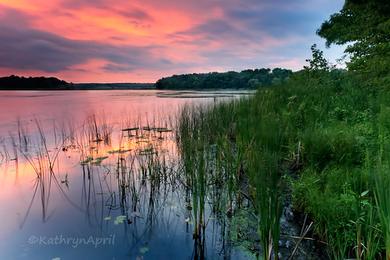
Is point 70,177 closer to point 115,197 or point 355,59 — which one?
point 115,197

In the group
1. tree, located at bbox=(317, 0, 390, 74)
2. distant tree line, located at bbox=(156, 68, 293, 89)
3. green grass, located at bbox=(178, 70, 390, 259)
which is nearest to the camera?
green grass, located at bbox=(178, 70, 390, 259)

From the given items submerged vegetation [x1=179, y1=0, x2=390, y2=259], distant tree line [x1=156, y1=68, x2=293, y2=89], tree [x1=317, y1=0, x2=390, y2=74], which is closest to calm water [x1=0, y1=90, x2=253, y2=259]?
submerged vegetation [x1=179, y1=0, x2=390, y2=259]

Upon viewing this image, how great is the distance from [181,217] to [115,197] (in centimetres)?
130

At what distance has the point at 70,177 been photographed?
5.57 meters

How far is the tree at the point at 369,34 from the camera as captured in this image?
7902mm

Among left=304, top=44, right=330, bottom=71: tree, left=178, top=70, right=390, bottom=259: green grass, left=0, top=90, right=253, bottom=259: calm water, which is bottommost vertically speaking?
left=0, top=90, right=253, bottom=259: calm water

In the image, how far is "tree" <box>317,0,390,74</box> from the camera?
790 centimetres

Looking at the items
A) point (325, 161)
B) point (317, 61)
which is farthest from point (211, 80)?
point (325, 161)

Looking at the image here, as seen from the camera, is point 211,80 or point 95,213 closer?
point 95,213

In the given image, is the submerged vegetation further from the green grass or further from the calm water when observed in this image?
the calm water

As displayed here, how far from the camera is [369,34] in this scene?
920 cm

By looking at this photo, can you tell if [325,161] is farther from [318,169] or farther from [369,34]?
[369,34]

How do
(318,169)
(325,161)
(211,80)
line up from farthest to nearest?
(211,80)
(325,161)
(318,169)

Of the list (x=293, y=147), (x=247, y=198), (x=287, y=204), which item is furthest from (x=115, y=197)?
(x=293, y=147)
